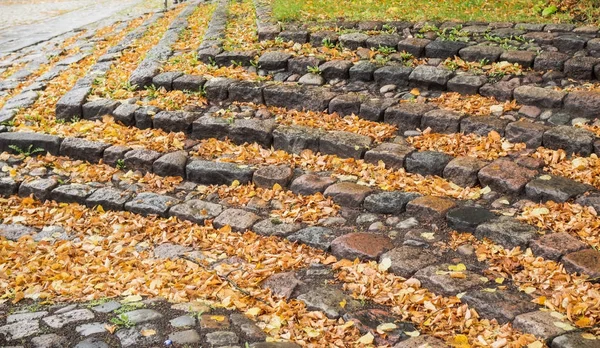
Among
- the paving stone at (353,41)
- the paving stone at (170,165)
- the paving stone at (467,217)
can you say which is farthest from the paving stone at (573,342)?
the paving stone at (353,41)

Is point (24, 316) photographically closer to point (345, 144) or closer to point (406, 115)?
point (345, 144)

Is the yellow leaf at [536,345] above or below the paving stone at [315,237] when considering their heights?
above

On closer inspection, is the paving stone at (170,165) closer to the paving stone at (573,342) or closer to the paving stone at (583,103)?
the paving stone at (583,103)

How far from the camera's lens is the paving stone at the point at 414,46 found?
24.6 feet

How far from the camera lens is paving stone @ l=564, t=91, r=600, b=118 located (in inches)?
235

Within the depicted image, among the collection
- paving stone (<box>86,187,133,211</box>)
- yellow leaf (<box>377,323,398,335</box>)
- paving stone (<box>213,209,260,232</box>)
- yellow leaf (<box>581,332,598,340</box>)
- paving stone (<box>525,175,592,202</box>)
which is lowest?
paving stone (<box>86,187,133,211</box>)

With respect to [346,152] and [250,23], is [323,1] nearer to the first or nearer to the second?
[250,23]

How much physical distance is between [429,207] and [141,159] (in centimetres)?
265

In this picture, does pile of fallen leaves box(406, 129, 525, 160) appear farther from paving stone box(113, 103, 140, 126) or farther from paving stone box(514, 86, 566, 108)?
paving stone box(113, 103, 140, 126)

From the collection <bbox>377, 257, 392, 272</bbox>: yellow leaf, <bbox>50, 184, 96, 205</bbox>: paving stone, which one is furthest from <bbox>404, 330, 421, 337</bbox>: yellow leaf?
<bbox>50, 184, 96, 205</bbox>: paving stone

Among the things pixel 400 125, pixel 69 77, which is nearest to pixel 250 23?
pixel 69 77

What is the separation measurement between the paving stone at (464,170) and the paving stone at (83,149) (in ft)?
10.2

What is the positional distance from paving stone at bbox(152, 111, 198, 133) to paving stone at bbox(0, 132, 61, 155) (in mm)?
947

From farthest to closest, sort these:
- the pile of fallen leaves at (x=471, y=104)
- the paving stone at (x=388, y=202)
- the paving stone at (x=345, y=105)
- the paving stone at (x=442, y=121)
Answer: the paving stone at (x=345, y=105) < the pile of fallen leaves at (x=471, y=104) < the paving stone at (x=442, y=121) < the paving stone at (x=388, y=202)
